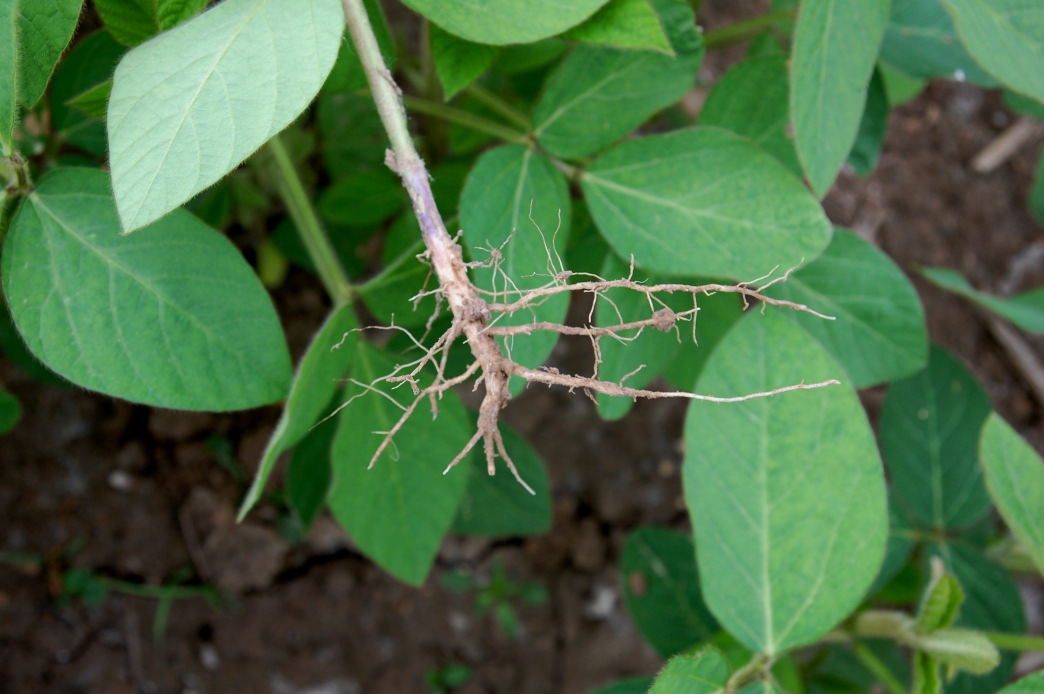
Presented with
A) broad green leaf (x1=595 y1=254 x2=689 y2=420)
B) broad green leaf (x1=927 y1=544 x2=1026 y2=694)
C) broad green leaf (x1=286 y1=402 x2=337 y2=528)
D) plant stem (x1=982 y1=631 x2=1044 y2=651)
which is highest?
broad green leaf (x1=595 y1=254 x2=689 y2=420)

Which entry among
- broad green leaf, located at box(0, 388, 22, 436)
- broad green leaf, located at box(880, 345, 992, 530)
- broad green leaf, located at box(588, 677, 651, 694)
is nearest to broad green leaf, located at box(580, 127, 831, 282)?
broad green leaf, located at box(588, 677, 651, 694)

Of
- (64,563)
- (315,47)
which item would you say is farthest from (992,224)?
(64,563)

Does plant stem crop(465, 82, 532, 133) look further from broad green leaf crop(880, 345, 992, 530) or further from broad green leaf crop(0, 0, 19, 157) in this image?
broad green leaf crop(880, 345, 992, 530)

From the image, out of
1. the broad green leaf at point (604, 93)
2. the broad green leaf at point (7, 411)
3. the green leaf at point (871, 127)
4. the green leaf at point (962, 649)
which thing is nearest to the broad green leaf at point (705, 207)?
the broad green leaf at point (604, 93)

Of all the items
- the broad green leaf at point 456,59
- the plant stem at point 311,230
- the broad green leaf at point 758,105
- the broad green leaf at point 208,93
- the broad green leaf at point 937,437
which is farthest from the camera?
the broad green leaf at point 937,437

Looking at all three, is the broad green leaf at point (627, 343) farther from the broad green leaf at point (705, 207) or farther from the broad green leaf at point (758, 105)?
the broad green leaf at point (758, 105)

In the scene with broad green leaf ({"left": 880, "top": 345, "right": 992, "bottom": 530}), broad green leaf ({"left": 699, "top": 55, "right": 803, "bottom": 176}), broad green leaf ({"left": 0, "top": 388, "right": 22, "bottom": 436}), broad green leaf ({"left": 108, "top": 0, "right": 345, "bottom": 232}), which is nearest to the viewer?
broad green leaf ({"left": 108, "top": 0, "right": 345, "bottom": 232})
